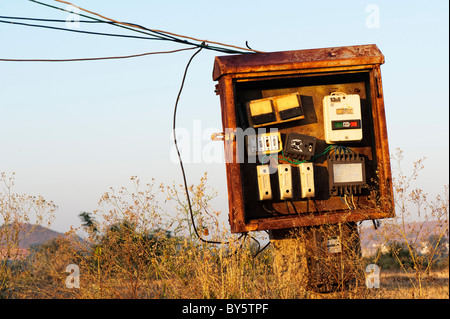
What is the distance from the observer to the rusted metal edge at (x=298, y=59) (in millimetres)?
5789

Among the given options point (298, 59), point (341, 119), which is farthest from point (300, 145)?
point (298, 59)

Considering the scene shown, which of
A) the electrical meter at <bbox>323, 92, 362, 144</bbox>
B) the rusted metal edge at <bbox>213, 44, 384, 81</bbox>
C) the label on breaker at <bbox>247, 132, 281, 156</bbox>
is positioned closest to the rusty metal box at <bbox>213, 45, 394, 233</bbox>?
the rusted metal edge at <bbox>213, 44, 384, 81</bbox>

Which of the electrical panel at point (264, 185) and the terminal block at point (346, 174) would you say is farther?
the terminal block at point (346, 174)

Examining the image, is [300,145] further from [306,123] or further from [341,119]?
[341,119]

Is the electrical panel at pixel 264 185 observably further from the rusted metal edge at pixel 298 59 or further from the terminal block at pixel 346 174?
the rusted metal edge at pixel 298 59

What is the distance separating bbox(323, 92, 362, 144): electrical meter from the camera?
6.00 metres

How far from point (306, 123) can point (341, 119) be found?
1.44 feet

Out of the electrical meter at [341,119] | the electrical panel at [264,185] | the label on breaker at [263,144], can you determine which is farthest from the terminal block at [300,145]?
the electrical panel at [264,185]

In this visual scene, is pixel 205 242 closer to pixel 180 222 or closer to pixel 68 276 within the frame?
pixel 180 222

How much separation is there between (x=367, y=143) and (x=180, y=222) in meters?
2.52

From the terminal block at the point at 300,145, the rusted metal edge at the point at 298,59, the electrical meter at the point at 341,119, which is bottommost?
the terminal block at the point at 300,145

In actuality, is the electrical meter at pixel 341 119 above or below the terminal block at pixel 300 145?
above

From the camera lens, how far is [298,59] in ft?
19.3

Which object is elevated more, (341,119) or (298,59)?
(298,59)
